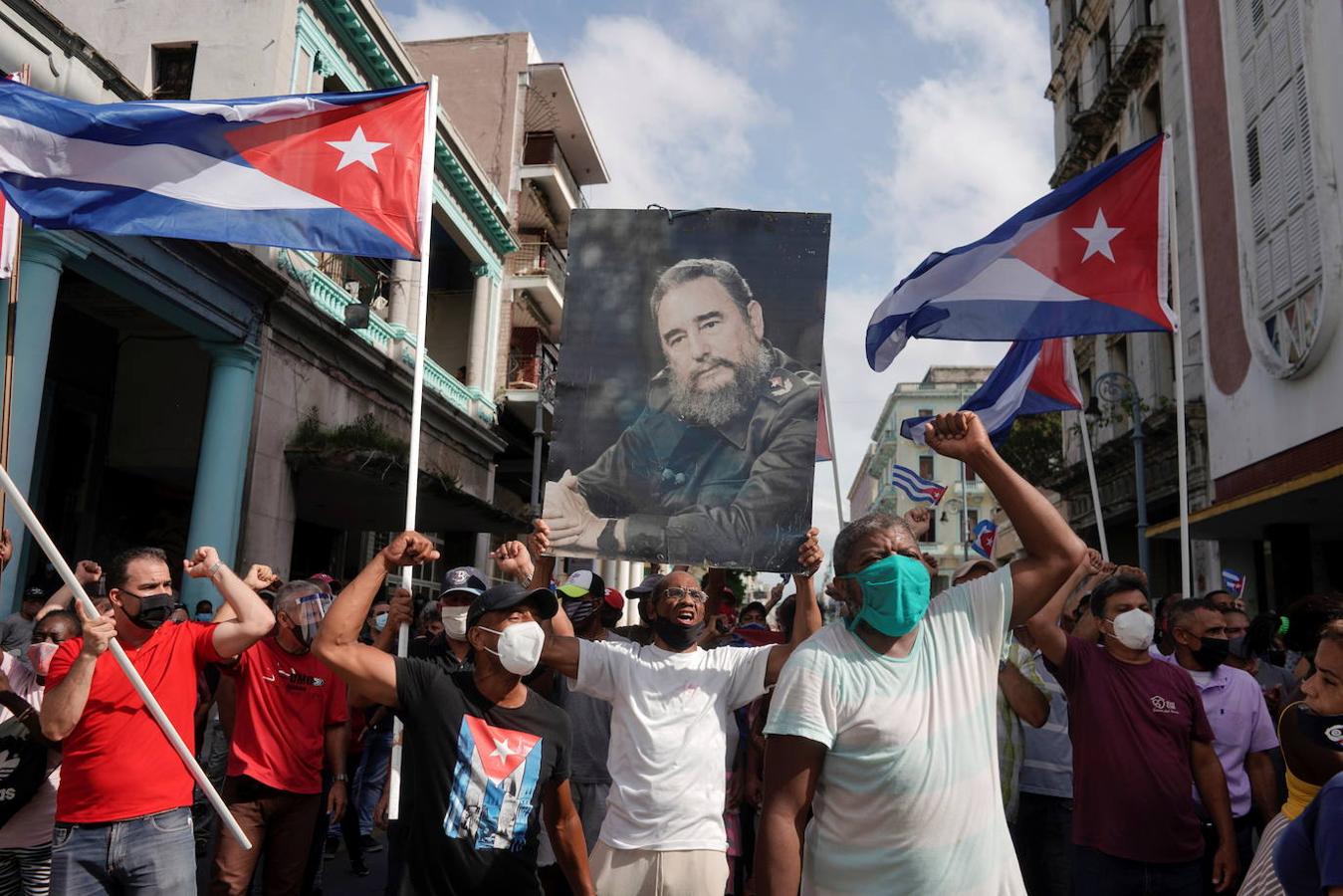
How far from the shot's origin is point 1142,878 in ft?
13.2

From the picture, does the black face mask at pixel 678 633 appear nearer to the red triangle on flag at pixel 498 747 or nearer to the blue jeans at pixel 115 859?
the red triangle on flag at pixel 498 747

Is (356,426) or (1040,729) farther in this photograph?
(356,426)

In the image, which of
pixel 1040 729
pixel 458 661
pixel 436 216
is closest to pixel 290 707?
pixel 458 661

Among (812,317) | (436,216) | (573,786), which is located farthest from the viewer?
(436,216)

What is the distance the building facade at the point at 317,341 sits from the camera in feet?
46.4

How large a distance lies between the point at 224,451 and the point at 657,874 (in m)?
10.8

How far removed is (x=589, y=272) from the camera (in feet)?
17.1

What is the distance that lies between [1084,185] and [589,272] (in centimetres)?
465

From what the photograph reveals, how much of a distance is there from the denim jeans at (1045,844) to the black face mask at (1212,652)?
92 cm

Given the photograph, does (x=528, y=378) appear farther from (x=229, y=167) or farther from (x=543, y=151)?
(x=229, y=167)

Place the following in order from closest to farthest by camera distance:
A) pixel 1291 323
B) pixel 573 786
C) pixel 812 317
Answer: pixel 812 317, pixel 573 786, pixel 1291 323

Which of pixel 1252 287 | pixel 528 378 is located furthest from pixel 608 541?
pixel 528 378

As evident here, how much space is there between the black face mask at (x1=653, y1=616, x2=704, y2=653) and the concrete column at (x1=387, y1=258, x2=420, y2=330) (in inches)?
588

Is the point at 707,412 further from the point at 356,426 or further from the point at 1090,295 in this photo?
the point at 356,426
